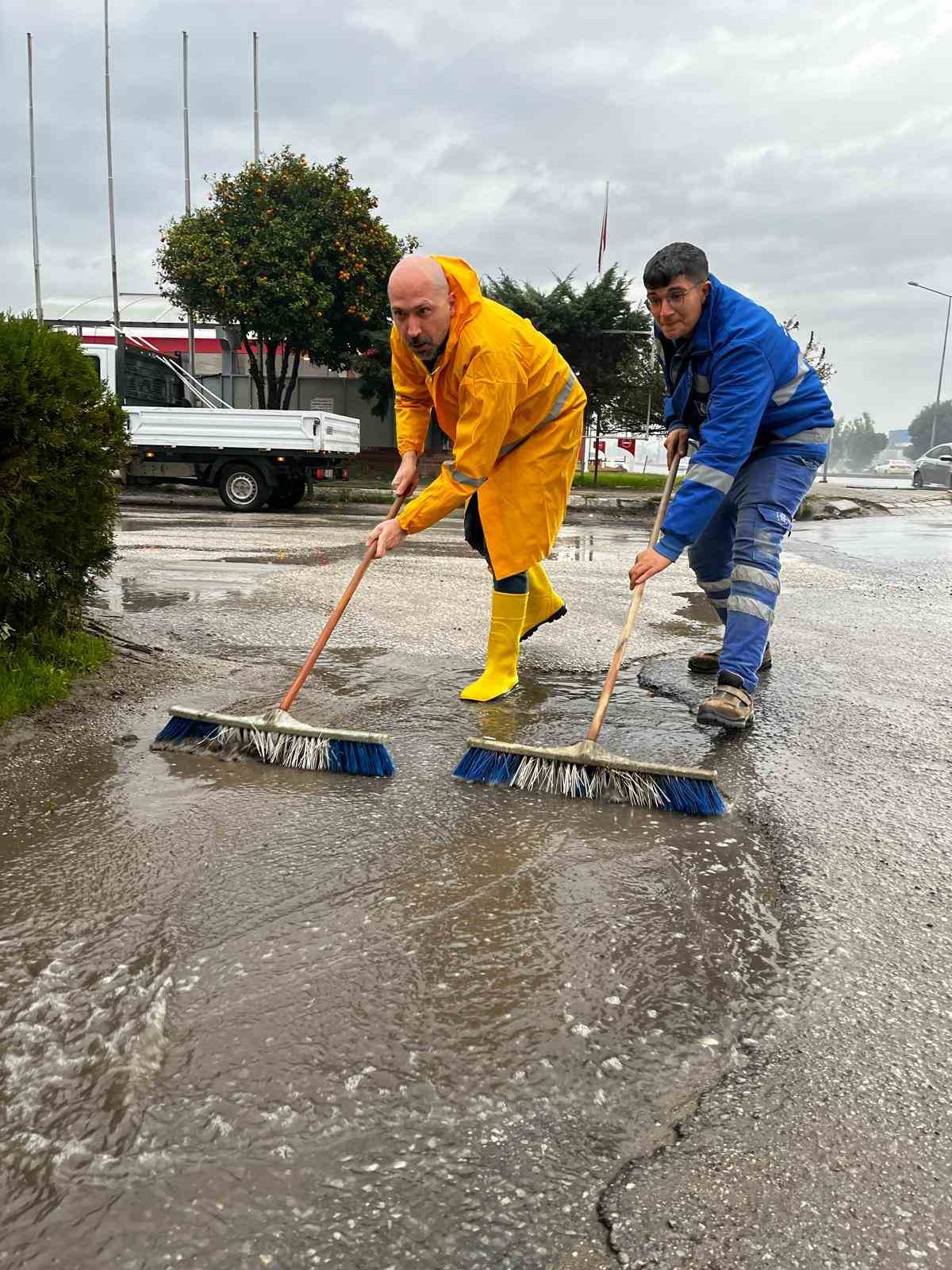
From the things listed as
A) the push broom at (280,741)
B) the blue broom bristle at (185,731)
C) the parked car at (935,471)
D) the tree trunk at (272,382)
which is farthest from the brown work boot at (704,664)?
the parked car at (935,471)

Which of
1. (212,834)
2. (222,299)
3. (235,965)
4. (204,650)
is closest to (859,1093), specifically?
(235,965)

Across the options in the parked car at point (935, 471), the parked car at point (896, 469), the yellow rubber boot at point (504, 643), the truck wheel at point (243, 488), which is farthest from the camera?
the parked car at point (896, 469)

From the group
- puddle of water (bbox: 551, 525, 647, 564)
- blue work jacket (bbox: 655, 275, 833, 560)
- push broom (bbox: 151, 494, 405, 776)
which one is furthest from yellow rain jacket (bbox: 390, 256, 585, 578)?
puddle of water (bbox: 551, 525, 647, 564)

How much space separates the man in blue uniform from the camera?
369 cm

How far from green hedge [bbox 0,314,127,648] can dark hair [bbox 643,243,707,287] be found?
86.9 inches

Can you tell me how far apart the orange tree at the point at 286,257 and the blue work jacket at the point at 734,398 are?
19.0m

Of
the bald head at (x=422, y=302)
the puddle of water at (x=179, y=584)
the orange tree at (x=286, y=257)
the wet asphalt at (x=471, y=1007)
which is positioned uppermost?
the orange tree at (x=286, y=257)

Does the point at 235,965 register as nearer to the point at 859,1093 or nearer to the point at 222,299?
the point at 859,1093

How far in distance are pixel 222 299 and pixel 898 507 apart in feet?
47.9

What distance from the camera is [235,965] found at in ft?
6.59

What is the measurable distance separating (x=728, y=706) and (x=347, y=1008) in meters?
2.31

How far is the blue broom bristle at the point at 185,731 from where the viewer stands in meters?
3.38

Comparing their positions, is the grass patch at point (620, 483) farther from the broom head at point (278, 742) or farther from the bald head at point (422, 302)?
the broom head at point (278, 742)

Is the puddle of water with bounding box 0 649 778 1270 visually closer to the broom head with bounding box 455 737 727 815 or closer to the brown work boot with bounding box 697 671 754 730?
the broom head with bounding box 455 737 727 815
